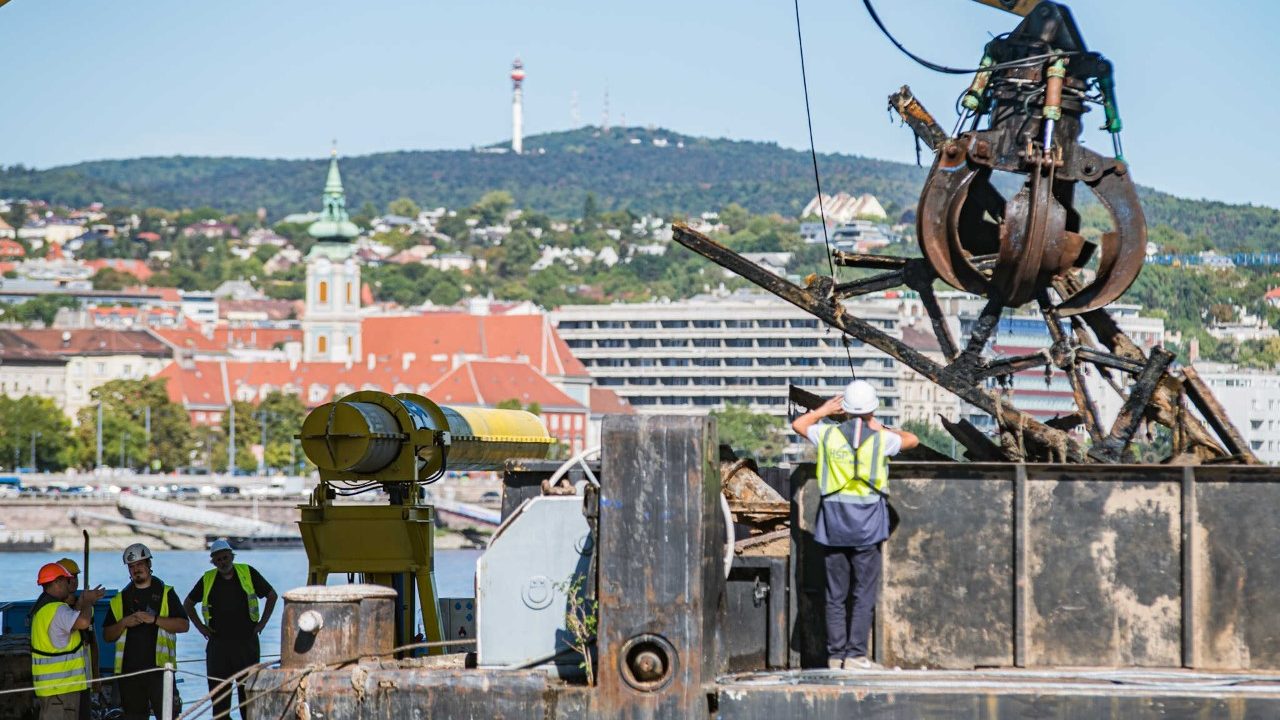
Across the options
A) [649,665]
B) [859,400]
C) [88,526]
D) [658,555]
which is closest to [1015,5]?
[859,400]

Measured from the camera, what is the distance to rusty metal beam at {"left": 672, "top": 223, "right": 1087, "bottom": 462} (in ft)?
46.3

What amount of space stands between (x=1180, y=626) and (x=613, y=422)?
3.24 m

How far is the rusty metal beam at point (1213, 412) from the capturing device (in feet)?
48.0

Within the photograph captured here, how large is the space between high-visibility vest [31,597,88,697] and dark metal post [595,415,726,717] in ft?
15.9

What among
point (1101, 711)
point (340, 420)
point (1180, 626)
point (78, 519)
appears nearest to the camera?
point (1101, 711)

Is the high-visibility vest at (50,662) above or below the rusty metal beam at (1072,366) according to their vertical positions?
below

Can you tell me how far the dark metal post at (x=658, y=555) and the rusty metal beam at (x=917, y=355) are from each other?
2619 mm

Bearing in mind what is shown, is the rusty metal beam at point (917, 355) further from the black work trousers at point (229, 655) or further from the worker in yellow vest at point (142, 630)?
the worker in yellow vest at point (142, 630)

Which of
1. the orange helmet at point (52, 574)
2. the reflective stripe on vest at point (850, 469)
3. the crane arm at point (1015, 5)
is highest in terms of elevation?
the crane arm at point (1015, 5)

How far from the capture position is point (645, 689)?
1191 centimetres

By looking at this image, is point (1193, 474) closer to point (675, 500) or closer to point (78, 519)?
point (675, 500)

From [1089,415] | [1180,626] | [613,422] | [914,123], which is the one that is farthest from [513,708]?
[914,123]

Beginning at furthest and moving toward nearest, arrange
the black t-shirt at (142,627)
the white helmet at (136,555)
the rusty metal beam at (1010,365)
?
1. the white helmet at (136,555)
2. the black t-shirt at (142,627)
3. the rusty metal beam at (1010,365)

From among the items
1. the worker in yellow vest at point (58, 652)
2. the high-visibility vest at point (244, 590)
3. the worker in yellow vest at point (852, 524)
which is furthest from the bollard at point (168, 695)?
the worker in yellow vest at point (852, 524)
